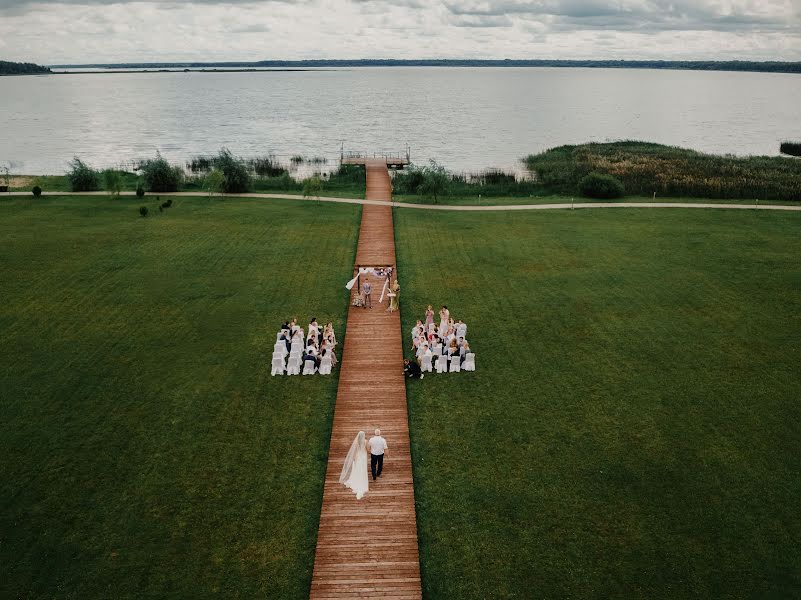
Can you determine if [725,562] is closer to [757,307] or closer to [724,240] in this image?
[757,307]

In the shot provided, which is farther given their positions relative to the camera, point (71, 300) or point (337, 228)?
point (337, 228)

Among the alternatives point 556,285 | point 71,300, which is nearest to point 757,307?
point 556,285

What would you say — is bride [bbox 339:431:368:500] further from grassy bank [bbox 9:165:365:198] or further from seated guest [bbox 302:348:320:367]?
grassy bank [bbox 9:165:365:198]

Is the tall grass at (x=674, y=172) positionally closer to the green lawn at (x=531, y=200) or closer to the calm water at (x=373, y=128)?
the green lawn at (x=531, y=200)

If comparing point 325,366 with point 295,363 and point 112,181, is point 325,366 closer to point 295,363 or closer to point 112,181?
point 295,363

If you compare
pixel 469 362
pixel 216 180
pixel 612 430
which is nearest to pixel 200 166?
pixel 216 180

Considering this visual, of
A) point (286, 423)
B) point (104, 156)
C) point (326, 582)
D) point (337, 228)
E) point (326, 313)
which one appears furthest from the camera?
point (104, 156)

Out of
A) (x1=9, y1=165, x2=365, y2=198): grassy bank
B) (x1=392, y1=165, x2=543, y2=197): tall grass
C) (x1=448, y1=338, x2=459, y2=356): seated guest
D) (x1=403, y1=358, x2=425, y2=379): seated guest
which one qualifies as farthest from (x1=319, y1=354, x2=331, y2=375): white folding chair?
(x1=9, y1=165, x2=365, y2=198): grassy bank
